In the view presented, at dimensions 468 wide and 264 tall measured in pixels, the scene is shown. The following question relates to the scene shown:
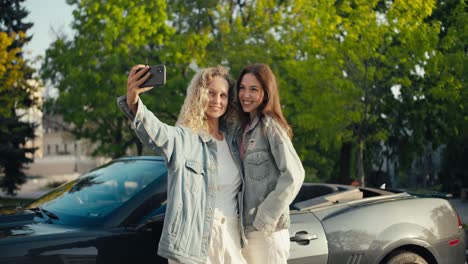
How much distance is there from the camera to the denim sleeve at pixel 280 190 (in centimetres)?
300

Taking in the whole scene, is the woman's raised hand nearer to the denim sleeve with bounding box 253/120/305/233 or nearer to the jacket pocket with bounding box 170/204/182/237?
the jacket pocket with bounding box 170/204/182/237

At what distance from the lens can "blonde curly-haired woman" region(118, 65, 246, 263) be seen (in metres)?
2.78

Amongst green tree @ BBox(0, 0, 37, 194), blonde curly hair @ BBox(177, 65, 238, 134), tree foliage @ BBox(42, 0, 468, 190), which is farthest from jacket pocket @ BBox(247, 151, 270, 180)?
green tree @ BBox(0, 0, 37, 194)

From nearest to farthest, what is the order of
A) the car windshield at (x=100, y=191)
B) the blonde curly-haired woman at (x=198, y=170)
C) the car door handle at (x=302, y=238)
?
the blonde curly-haired woman at (x=198, y=170) → the car windshield at (x=100, y=191) → the car door handle at (x=302, y=238)

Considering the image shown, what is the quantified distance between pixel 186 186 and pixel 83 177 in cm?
196

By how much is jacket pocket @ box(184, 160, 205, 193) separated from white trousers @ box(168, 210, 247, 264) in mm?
198

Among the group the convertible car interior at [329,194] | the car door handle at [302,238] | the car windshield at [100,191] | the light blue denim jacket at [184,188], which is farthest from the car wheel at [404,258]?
the light blue denim jacket at [184,188]

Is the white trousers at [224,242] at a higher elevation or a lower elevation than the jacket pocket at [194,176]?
lower

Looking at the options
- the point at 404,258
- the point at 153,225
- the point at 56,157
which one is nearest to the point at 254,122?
the point at 153,225

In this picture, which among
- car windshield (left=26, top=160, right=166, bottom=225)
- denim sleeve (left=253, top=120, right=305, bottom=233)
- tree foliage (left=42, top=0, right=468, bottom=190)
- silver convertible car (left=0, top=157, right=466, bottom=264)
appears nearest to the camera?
denim sleeve (left=253, top=120, right=305, bottom=233)

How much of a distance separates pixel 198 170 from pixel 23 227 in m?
1.41

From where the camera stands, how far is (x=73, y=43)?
24250mm

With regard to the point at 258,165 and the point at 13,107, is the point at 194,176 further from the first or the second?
the point at 13,107

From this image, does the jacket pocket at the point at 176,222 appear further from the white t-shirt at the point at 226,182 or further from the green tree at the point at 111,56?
the green tree at the point at 111,56
